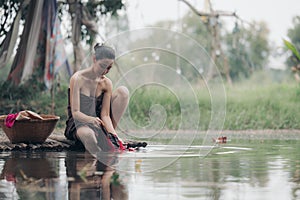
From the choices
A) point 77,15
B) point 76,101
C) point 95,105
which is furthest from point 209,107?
point 76,101

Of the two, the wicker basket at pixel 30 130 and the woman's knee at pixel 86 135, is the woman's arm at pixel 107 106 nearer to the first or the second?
the woman's knee at pixel 86 135

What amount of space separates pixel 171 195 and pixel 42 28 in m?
10.9

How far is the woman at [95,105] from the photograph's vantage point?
7.71 meters

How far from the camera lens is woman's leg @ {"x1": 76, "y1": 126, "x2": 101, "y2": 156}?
26.3 ft

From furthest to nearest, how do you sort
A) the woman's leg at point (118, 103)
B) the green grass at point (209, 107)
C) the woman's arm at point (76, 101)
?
the green grass at point (209, 107)
the woman's leg at point (118, 103)
the woman's arm at point (76, 101)

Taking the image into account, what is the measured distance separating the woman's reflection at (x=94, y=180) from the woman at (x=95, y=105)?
26.4 inches

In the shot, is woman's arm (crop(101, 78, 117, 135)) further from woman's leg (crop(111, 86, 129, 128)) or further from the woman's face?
the woman's face

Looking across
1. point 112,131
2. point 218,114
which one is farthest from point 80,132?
point 218,114

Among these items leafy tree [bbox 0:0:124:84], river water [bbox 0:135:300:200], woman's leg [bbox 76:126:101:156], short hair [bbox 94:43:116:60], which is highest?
leafy tree [bbox 0:0:124:84]

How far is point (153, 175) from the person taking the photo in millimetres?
5832

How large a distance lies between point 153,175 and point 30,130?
3.24 m

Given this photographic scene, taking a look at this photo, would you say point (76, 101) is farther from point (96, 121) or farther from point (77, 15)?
point (77, 15)

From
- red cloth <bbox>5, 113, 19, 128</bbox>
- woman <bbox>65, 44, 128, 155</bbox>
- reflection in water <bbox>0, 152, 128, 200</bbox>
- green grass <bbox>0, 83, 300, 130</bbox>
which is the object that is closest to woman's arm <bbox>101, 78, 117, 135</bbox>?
woman <bbox>65, 44, 128, 155</bbox>

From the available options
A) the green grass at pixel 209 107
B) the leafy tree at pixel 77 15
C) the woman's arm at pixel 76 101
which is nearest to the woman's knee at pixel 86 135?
the woman's arm at pixel 76 101
